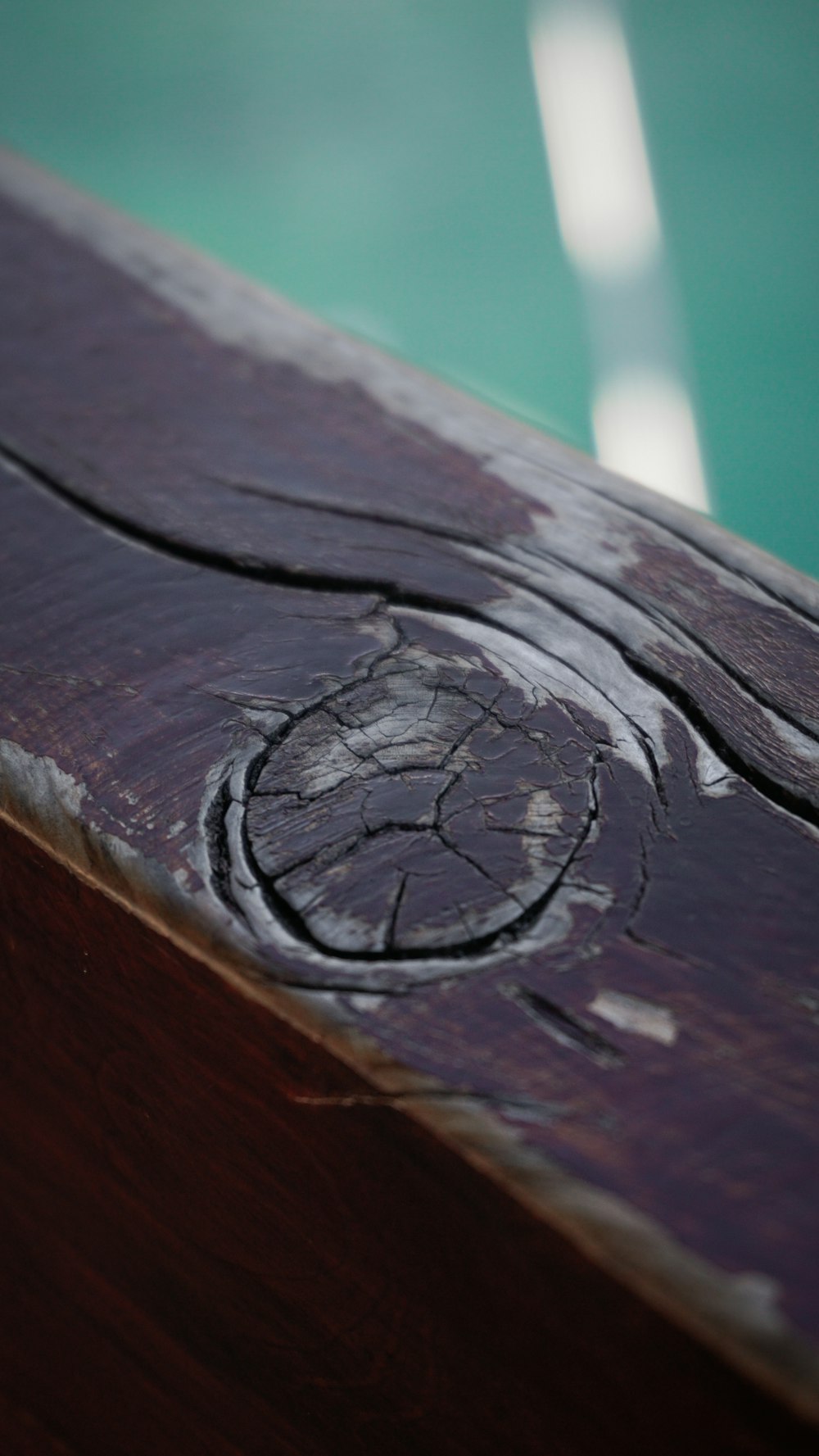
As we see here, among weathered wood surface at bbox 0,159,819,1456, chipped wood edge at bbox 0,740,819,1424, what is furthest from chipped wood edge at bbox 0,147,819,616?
chipped wood edge at bbox 0,740,819,1424

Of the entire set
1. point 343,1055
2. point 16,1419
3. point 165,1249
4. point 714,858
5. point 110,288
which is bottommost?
point 16,1419

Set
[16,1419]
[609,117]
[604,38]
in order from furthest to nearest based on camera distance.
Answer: [604,38], [609,117], [16,1419]

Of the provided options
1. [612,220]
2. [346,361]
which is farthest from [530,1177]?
[612,220]

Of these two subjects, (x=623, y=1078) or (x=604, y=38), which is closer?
(x=623, y=1078)

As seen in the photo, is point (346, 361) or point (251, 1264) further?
point (346, 361)

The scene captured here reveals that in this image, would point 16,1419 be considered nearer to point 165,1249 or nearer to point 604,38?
point 165,1249

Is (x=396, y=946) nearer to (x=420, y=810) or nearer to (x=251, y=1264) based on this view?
(x=420, y=810)

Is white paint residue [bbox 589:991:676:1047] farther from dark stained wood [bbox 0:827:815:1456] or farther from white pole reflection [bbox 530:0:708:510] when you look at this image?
white pole reflection [bbox 530:0:708:510]

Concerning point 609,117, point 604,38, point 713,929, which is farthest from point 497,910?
point 604,38
